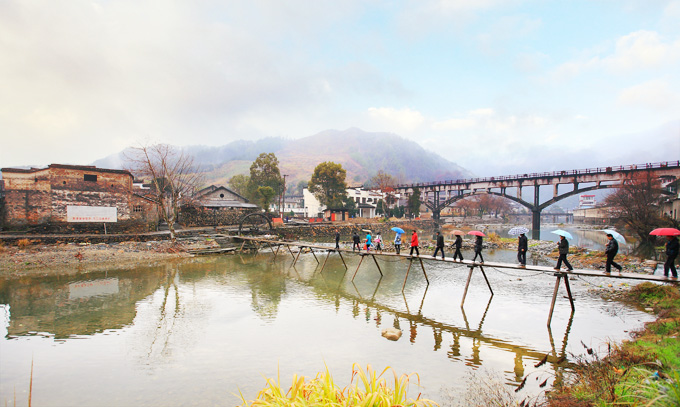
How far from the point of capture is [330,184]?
65.2 m

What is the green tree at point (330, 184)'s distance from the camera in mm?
64875

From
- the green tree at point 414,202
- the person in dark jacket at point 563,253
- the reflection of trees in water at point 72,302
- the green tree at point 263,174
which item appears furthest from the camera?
the green tree at point 414,202

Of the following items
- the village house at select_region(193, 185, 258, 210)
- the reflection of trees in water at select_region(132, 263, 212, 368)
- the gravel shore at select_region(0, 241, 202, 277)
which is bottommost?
the reflection of trees in water at select_region(132, 263, 212, 368)

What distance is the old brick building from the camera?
26.0 metres

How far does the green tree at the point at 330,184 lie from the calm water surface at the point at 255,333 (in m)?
46.4

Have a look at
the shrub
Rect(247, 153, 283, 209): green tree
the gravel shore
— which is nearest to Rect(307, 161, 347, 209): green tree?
Rect(247, 153, 283, 209): green tree

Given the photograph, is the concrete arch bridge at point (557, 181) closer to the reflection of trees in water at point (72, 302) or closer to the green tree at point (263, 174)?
the green tree at point (263, 174)

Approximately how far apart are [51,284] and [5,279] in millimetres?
3032

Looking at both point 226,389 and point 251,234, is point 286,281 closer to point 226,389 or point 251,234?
point 226,389

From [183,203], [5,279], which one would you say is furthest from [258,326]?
[183,203]

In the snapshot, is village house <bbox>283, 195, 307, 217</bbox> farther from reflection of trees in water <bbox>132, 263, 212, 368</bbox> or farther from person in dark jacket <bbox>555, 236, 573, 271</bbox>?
person in dark jacket <bbox>555, 236, 573, 271</bbox>

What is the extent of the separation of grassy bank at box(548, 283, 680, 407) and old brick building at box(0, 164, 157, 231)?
109 feet

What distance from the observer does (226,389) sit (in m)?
7.64

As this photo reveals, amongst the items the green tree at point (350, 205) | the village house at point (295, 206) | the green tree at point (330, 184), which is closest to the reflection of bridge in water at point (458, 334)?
the green tree at point (330, 184)
